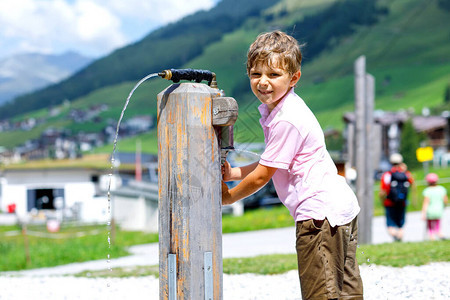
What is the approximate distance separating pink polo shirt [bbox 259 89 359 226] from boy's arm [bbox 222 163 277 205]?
5cm

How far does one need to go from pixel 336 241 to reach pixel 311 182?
0.36 m

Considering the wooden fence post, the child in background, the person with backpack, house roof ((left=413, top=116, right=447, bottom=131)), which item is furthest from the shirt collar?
house roof ((left=413, top=116, right=447, bottom=131))

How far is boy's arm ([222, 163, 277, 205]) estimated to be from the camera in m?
2.91

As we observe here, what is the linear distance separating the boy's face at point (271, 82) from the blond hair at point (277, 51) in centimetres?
3

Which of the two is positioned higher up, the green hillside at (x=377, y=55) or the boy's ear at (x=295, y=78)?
the green hillside at (x=377, y=55)

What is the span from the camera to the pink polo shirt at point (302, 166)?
9.31 ft

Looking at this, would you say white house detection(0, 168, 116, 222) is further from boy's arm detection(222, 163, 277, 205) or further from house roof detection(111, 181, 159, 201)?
boy's arm detection(222, 163, 277, 205)

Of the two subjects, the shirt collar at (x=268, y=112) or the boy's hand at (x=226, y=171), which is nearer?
the shirt collar at (x=268, y=112)

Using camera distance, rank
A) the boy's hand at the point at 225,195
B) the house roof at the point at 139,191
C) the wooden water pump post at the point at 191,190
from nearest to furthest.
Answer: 1. the wooden water pump post at the point at 191,190
2. the boy's hand at the point at 225,195
3. the house roof at the point at 139,191

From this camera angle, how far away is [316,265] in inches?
116

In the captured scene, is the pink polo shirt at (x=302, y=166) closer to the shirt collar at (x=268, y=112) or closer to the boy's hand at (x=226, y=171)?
the shirt collar at (x=268, y=112)

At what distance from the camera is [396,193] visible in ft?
32.8

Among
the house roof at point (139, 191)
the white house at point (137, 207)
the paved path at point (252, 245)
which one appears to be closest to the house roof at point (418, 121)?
the house roof at point (139, 191)

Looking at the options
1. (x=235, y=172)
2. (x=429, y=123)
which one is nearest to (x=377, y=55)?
(x=429, y=123)
